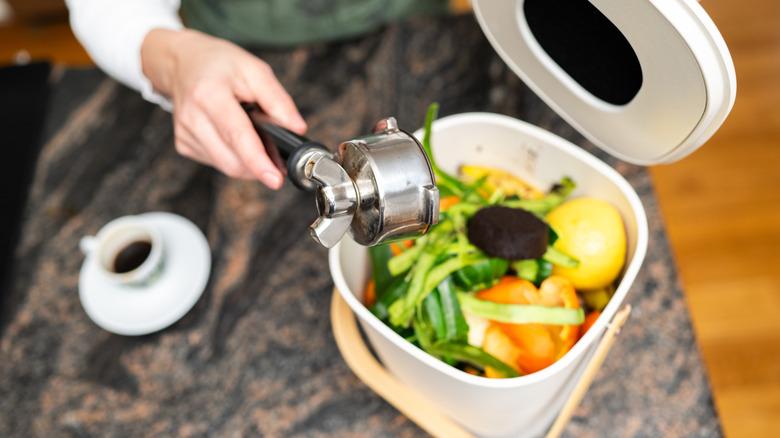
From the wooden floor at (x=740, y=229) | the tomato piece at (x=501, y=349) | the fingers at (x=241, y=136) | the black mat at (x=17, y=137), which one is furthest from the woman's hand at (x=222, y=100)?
the wooden floor at (x=740, y=229)

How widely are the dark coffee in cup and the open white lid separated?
1.69 ft

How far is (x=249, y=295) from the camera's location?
79 centimetres

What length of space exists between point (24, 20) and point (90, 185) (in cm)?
149

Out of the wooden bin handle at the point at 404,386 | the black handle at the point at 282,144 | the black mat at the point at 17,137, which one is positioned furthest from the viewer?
the black mat at the point at 17,137

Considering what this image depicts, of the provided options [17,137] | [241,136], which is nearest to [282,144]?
[241,136]

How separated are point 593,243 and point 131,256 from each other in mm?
575

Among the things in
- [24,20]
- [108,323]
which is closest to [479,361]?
[108,323]

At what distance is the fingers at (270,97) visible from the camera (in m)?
0.62

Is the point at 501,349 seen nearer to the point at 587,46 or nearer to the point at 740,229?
the point at 587,46

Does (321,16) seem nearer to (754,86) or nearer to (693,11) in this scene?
(693,11)

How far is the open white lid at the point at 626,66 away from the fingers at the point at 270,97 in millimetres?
212

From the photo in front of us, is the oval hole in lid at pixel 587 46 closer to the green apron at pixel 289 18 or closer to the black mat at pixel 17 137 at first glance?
the green apron at pixel 289 18

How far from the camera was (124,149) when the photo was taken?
3.06ft

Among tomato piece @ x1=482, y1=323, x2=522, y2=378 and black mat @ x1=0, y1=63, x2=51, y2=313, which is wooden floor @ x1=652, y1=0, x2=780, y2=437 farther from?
black mat @ x1=0, y1=63, x2=51, y2=313
